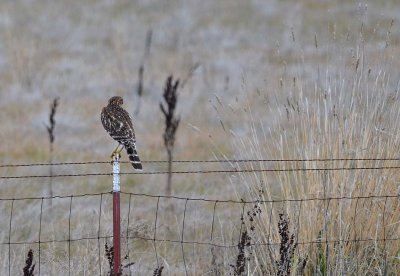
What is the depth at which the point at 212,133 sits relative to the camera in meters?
12.7

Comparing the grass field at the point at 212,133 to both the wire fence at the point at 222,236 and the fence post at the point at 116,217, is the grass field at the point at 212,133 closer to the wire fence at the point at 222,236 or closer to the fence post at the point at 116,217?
the wire fence at the point at 222,236

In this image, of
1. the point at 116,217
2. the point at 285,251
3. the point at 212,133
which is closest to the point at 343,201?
the point at 285,251

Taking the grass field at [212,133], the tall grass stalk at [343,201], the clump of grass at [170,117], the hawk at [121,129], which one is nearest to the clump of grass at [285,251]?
Answer: the grass field at [212,133]

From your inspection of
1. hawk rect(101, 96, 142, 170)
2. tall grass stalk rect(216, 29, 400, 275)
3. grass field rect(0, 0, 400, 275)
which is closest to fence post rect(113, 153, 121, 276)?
grass field rect(0, 0, 400, 275)

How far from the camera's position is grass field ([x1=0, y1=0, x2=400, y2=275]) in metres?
5.79

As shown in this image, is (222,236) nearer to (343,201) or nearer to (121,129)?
(343,201)

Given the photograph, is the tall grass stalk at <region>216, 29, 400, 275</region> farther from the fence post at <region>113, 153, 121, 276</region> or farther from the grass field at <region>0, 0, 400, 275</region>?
the fence post at <region>113, 153, 121, 276</region>

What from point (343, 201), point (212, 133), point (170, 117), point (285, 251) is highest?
point (212, 133)

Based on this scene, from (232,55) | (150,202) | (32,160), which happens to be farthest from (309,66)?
(150,202)

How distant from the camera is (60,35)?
22578 millimetres

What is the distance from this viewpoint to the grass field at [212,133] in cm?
579

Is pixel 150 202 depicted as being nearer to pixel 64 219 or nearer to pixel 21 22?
pixel 64 219

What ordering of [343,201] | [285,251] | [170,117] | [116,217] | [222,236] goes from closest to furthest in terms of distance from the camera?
1. [116,217]
2. [285,251]
3. [343,201]
4. [222,236]
5. [170,117]

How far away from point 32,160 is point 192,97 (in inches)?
207
